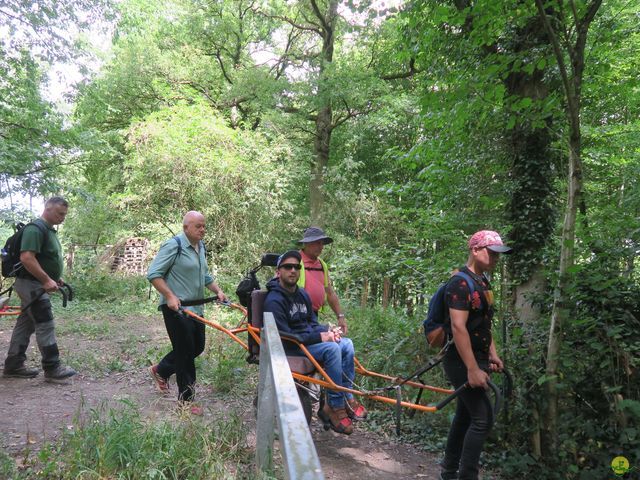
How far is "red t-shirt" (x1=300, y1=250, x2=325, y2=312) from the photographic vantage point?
16.5ft

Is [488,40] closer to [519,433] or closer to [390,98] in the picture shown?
[519,433]

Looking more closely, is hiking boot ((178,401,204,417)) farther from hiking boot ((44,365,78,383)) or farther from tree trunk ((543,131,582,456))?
tree trunk ((543,131,582,456))

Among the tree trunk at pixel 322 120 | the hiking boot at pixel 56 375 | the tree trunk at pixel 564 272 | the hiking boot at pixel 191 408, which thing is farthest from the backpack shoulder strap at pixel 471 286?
the tree trunk at pixel 322 120

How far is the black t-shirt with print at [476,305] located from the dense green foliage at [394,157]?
976mm

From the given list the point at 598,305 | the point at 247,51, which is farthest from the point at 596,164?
the point at 247,51

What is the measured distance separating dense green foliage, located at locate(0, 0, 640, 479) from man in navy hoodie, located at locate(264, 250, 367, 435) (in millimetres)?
1559

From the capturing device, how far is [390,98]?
15.6 meters

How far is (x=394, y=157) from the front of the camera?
31.9 feet

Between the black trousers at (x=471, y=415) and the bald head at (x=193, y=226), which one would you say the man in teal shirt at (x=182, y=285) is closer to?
the bald head at (x=193, y=226)

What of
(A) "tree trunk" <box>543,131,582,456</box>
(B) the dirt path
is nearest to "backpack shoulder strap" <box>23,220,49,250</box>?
(B) the dirt path

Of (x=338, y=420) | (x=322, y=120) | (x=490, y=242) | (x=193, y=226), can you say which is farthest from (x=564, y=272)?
(x=322, y=120)

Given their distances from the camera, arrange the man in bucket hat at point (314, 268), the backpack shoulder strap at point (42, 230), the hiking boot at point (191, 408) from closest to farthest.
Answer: the hiking boot at point (191, 408)
the man in bucket hat at point (314, 268)
the backpack shoulder strap at point (42, 230)

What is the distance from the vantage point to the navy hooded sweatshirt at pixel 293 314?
4.09m

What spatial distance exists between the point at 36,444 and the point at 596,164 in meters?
9.99
